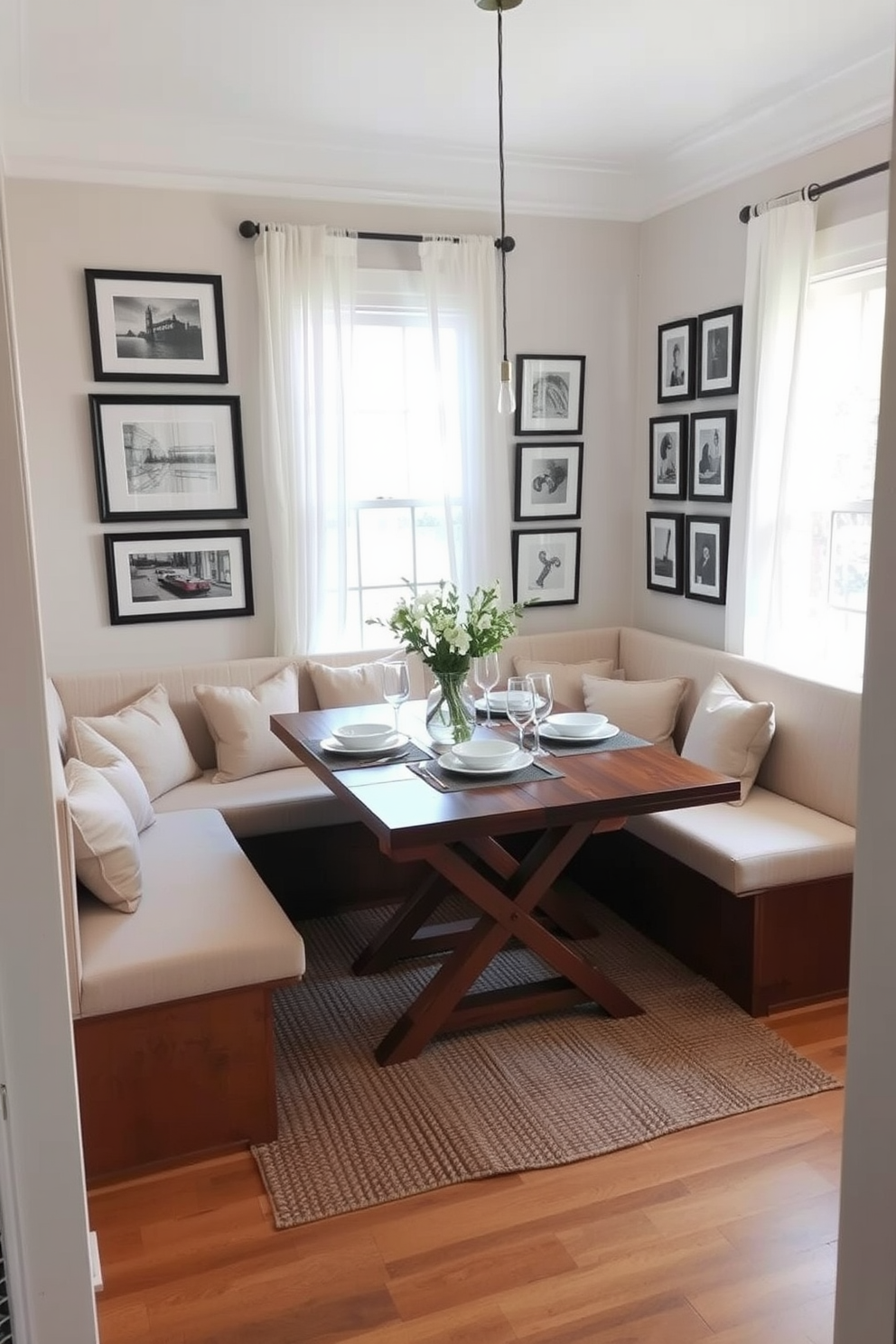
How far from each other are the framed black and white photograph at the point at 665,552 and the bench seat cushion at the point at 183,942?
7.59ft

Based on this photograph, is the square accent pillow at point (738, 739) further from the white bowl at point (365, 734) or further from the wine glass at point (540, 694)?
the white bowl at point (365, 734)

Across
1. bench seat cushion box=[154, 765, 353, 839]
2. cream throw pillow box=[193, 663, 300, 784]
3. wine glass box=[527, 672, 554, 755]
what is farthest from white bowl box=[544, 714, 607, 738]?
cream throw pillow box=[193, 663, 300, 784]

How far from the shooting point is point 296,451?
13.5 feet

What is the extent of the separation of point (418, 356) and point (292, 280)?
575 millimetres

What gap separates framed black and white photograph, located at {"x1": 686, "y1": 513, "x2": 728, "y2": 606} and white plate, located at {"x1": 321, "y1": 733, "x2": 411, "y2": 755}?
5.19 feet

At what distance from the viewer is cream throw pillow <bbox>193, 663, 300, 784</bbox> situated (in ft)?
12.7

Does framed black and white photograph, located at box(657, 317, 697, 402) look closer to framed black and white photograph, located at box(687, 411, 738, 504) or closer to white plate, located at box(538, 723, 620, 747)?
framed black and white photograph, located at box(687, 411, 738, 504)

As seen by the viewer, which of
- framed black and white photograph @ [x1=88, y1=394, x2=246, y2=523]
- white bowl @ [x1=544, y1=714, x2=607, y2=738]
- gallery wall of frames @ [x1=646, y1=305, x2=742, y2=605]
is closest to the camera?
white bowl @ [x1=544, y1=714, x2=607, y2=738]

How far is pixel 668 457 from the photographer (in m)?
4.46

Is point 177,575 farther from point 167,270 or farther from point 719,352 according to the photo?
point 719,352

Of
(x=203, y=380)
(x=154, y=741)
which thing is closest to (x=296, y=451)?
(x=203, y=380)

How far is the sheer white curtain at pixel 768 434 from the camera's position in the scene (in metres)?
3.60

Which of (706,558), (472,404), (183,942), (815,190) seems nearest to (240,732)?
(183,942)

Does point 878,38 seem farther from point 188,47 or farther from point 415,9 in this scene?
point 188,47
